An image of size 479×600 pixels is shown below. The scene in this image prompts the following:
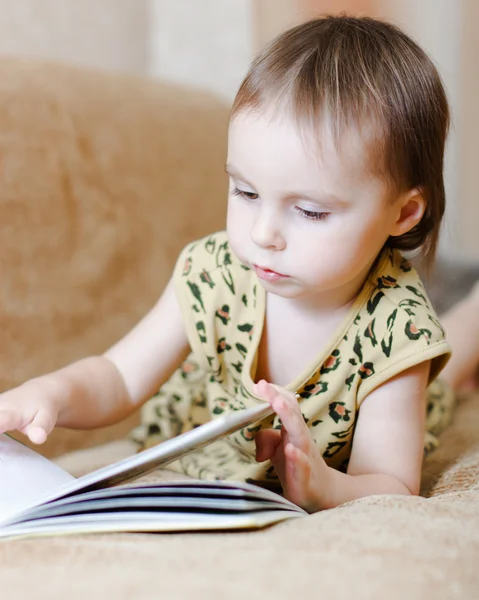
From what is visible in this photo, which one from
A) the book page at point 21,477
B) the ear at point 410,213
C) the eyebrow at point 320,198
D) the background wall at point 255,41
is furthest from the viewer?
the background wall at point 255,41

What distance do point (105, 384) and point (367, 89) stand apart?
→ 1.53ft

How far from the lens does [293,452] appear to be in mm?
741

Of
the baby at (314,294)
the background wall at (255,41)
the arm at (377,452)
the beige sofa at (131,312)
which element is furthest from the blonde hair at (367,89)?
the background wall at (255,41)

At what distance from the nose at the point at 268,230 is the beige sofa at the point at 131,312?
0.89 ft

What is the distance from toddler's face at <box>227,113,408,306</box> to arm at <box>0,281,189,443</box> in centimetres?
23

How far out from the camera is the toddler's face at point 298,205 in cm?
77

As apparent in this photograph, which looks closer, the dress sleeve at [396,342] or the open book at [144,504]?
the open book at [144,504]

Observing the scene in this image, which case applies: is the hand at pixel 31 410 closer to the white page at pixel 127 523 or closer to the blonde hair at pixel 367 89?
the white page at pixel 127 523

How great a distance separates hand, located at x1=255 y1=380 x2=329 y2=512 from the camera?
733 millimetres

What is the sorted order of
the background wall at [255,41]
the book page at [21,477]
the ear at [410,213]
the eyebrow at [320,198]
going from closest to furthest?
the book page at [21,477] < the eyebrow at [320,198] < the ear at [410,213] < the background wall at [255,41]

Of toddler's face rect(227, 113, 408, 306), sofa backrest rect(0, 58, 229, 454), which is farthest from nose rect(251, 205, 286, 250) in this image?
sofa backrest rect(0, 58, 229, 454)

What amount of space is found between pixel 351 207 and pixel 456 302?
0.92 m

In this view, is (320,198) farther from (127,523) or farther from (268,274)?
(127,523)

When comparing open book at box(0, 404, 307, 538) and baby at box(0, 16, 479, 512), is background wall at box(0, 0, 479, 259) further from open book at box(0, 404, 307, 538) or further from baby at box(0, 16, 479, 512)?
open book at box(0, 404, 307, 538)
